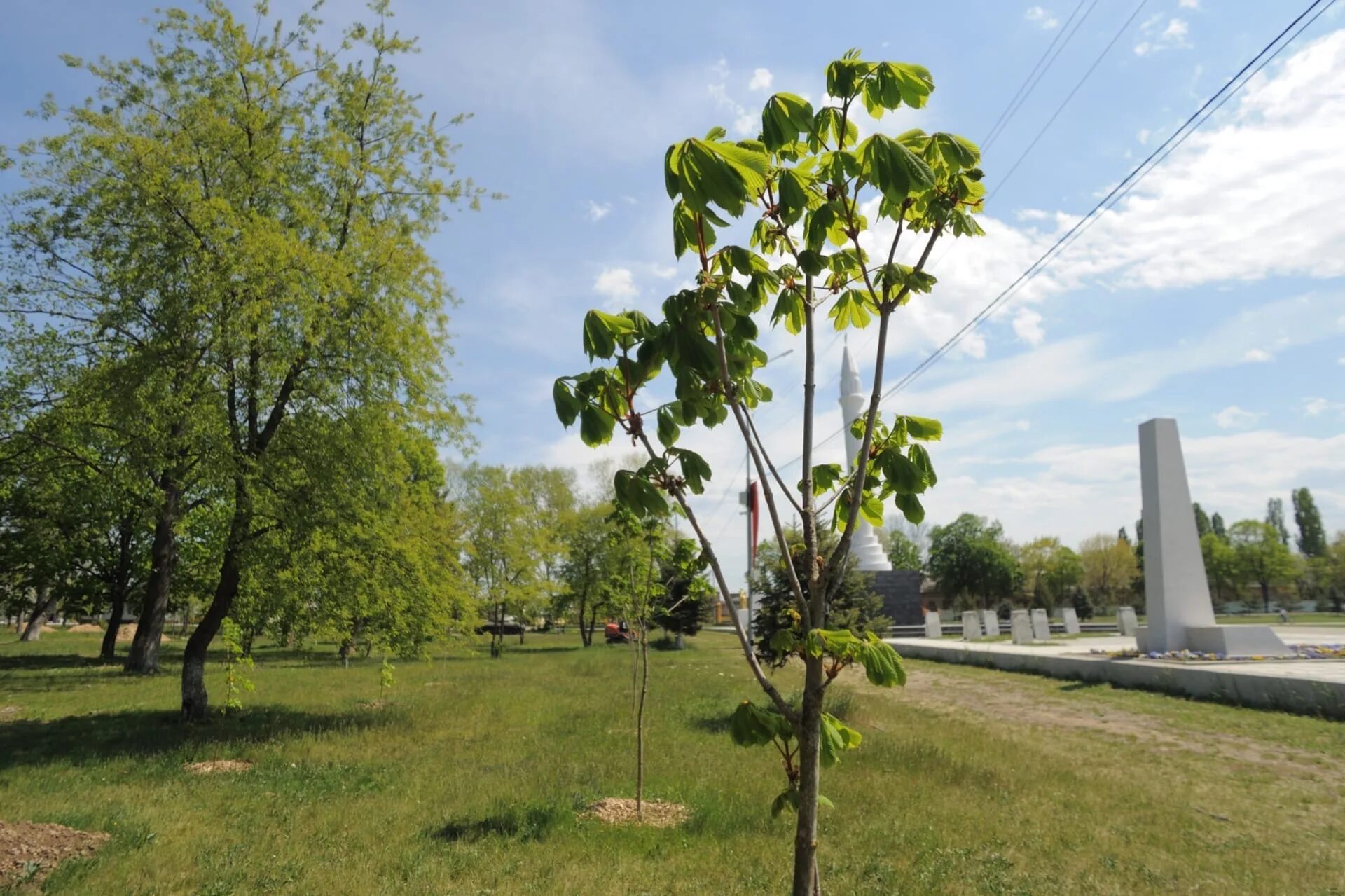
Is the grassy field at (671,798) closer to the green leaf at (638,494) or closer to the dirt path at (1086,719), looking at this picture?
the dirt path at (1086,719)

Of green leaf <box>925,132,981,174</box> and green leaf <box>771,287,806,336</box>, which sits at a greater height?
green leaf <box>925,132,981,174</box>


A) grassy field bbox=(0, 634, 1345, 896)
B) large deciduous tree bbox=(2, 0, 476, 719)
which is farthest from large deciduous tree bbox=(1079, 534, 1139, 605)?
large deciduous tree bbox=(2, 0, 476, 719)

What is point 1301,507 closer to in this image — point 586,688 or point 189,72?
point 586,688

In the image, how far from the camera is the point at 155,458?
12.2 m

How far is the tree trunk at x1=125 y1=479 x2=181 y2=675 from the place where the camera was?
17812mm

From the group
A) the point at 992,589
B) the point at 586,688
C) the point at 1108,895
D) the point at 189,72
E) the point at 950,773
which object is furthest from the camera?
the point at 992,589

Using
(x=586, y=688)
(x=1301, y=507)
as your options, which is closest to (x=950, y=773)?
(x=586, y=688)

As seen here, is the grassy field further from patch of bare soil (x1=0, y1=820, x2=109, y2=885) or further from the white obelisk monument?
the white obelisk monument

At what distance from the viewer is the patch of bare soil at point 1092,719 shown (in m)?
10.3

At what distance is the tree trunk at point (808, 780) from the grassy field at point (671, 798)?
421 cm

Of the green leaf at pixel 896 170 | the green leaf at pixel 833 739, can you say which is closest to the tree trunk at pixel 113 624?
the green leaf at pixel 833 739

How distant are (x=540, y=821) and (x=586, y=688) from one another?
1340 centimetres

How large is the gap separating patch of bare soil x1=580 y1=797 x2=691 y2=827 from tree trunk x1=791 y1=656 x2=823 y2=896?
6.07 meters

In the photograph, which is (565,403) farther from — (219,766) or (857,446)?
(857,446)
